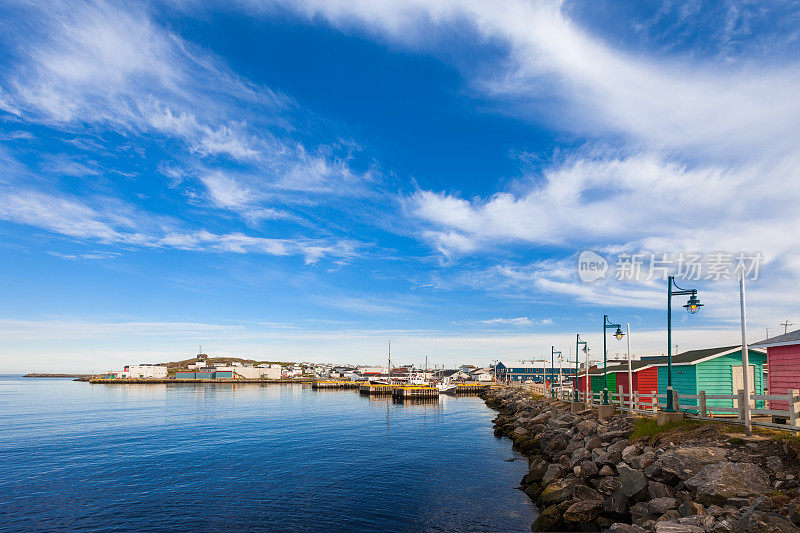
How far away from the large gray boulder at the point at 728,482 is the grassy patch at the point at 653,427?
554 cm

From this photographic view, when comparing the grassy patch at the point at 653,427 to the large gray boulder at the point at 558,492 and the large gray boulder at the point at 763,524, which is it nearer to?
the large gray boulder at the point at 558,492

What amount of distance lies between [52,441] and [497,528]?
46407 mm

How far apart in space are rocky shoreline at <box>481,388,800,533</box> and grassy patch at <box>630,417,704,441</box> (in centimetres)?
32

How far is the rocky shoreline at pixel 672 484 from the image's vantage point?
40.0 feet

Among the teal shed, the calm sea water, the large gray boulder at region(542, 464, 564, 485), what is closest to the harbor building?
the calm sea water

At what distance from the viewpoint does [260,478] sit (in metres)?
28.7

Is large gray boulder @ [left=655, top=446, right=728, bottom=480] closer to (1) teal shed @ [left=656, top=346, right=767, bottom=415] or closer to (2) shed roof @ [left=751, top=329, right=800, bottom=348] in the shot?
(2) shed roof @ [left=751, top=329, right=800, bottom=348]

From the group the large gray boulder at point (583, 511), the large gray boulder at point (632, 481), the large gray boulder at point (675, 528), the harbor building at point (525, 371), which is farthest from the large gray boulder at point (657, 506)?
the harbor building at point (525, 371)

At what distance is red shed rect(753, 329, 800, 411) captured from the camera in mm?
20109

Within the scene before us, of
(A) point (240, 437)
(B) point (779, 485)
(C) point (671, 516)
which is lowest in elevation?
(A) point (240, 437)

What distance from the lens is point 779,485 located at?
13.1 m

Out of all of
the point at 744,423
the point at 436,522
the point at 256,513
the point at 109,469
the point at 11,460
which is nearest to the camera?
the point at 744,423

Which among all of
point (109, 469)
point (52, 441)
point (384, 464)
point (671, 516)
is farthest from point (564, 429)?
point (52, 441)

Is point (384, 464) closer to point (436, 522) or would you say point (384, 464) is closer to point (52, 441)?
point (436, 522)
